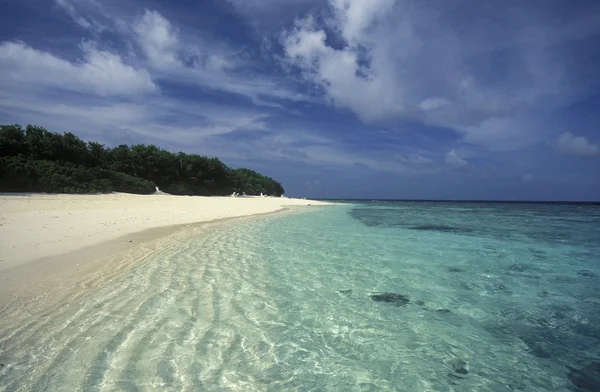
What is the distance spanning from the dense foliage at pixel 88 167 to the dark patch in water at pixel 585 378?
35031mm

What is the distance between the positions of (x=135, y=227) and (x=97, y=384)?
40.2 feet

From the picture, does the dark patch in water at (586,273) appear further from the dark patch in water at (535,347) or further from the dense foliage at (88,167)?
the dense foliage at (88,167)

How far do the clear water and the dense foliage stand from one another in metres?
27.5

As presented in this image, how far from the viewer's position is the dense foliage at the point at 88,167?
28031 millimetres

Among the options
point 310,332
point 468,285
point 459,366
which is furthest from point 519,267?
point 310,332

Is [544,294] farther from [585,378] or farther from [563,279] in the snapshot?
[585,378]

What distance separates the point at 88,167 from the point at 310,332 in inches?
1598

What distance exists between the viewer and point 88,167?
36562mm

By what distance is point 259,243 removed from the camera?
12.4 metres

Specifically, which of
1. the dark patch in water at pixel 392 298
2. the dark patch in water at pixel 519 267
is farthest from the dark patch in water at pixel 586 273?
the dark patch in water at pixel 392 298

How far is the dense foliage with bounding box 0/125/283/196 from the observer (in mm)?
28031

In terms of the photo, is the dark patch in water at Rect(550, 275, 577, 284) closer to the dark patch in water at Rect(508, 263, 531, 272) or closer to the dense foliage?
the dark patch in water at Rect(508, 263, 531, 272)

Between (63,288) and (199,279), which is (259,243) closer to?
(199,279)

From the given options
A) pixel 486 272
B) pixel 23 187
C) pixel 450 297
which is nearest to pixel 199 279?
pixel 450 297
